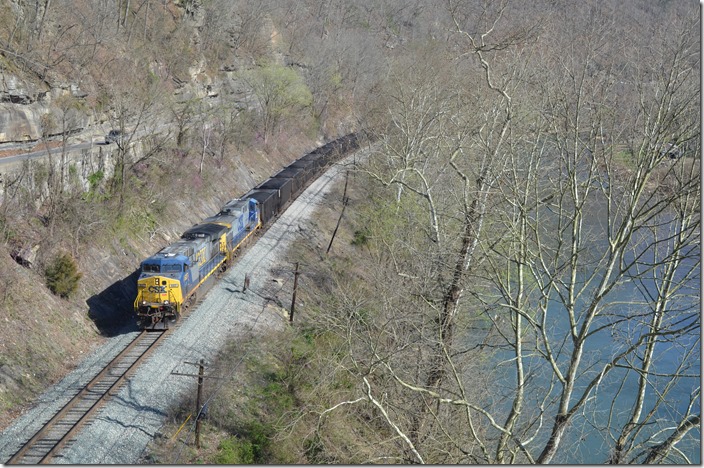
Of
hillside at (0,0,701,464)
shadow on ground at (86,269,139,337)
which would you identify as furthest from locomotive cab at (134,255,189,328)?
hillside at (0,0,701,464)

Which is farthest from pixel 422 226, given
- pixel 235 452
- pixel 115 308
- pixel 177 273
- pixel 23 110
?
pixel 23 110

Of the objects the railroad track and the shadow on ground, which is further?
the shadow on ground

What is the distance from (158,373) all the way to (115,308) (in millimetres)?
7589

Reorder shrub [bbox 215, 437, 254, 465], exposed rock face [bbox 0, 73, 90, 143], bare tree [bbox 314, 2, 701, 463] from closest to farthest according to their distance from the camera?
bare tree [bbox 314, 2, 701, 463] → shrub [bbox 215, 437, 254, 465] → exposed rock face [bbox 0, 73, 90, 143]

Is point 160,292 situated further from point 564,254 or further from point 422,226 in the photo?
point 564,254

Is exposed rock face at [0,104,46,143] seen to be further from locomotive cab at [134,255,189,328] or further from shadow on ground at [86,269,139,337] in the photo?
locomotive cab at [134,255,189,328]

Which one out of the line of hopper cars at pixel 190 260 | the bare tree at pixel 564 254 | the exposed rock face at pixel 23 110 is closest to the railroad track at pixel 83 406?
the line of hopper cars at pixel 190 260

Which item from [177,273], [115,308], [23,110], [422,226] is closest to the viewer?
[422,226]

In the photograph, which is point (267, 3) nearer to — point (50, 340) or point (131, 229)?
point (131, 229)

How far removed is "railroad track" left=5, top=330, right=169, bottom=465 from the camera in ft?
55.2

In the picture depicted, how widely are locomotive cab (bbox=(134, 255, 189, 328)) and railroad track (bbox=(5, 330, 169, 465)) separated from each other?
0.82 m

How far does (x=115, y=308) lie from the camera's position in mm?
28547

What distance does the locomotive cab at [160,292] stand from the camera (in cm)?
2536

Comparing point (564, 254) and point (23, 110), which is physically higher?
point (564, 254)
